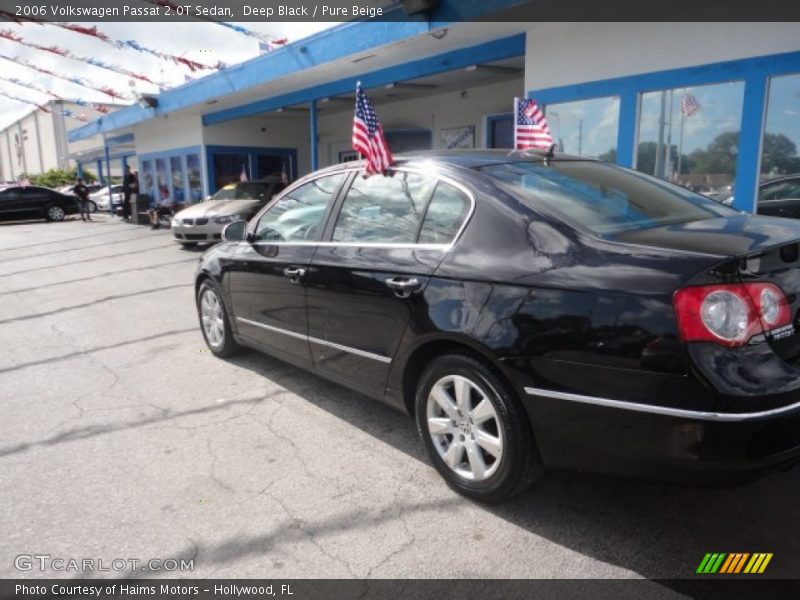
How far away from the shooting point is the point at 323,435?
364 cm

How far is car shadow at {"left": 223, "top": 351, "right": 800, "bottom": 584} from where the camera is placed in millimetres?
2414

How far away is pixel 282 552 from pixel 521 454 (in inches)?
44.2

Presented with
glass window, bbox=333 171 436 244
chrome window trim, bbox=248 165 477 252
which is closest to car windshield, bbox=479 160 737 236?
chrome window trim, bbox=248 165 477 252

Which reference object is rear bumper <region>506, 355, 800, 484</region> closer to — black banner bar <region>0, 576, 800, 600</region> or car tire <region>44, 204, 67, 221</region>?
black banner bar <region>0, 576, 800, 600</region>

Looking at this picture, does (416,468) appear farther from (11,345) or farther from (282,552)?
(11,345)

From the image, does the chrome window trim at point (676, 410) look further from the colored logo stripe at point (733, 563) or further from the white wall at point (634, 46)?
the white wall at point (634, 46)

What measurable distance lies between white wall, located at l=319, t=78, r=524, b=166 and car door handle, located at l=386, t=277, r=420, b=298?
10845 millimetres

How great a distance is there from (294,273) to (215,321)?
5.50ft

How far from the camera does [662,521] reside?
2.69m

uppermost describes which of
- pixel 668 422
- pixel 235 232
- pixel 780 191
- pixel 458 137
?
pixel 458 137

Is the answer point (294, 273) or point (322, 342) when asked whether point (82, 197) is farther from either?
point (322, 342)

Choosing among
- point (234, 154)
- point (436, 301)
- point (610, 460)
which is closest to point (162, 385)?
point (436, 301)

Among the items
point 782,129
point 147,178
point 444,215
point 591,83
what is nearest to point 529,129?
point 591,83

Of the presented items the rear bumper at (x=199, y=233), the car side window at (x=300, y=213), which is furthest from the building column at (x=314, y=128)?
the car side window at (x=300, y=213)
